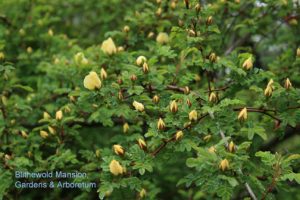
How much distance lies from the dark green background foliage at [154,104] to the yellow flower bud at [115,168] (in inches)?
2.2

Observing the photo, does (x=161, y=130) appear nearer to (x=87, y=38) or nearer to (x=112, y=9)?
(x=112, y=9)

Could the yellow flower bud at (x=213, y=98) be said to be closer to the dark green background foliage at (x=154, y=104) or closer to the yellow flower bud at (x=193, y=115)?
the dark green background foliage at (x=154, y=104)

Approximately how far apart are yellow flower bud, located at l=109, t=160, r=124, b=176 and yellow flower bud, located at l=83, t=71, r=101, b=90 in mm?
531

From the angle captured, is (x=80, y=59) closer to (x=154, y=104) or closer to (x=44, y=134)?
(x=44, y=134)

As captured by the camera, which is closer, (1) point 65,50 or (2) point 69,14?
(1) point 65,50

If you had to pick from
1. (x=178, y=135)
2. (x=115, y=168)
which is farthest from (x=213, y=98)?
(x=115, y=168)

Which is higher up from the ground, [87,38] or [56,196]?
[87,38]

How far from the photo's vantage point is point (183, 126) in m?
2.34

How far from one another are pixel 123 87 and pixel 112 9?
1.93 meters

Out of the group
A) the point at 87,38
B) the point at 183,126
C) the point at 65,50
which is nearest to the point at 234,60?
the point at 183,126

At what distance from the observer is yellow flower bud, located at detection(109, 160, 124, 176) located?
7.19 feet

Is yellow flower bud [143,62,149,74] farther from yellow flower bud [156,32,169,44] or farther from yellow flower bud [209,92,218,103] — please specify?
yellow flower bud [156,32,169,44]

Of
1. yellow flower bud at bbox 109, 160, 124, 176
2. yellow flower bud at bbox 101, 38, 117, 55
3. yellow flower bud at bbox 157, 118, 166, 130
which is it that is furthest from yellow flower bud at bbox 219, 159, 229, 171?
yellow flower bud at bbox 101, 38, 117, 55

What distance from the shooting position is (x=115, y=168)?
2199 mm
